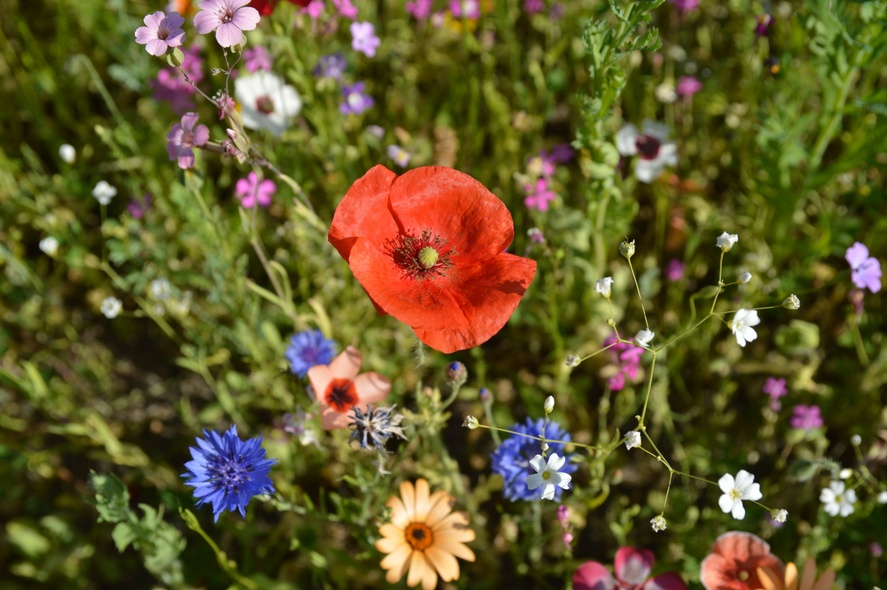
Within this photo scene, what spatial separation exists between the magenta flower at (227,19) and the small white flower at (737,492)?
156 centimetres

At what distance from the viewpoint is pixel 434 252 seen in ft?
6.24

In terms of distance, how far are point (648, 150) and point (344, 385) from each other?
1.59m

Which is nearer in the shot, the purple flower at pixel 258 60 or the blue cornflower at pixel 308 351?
the blue cornflower at pixel 308 351

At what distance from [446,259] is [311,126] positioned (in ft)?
5.74

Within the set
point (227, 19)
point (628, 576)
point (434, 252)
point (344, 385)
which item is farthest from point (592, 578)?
point (227, 19)

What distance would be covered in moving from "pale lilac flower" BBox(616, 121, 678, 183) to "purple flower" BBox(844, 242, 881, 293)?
80cm

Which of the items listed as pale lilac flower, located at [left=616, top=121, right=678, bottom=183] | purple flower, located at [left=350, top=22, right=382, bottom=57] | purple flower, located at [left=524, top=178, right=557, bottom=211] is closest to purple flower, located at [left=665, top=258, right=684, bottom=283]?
pale lilac flower, located at [left=616, top=121, right=678, bottom=183]

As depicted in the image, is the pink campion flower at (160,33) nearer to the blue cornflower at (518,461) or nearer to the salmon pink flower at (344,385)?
the salmon pink flower at (344,385)

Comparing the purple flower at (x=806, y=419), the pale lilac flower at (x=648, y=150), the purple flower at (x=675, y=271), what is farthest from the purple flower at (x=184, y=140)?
the purple flower at (x=806, y=419)

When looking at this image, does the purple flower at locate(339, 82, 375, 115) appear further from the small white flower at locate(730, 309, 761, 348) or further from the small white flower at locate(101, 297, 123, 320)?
the small white flower at locate(730, 309, 761, 348)

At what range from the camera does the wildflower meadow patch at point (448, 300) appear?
A: 1.98m

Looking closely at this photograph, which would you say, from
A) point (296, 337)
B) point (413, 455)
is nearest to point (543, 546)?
point (413, 455)

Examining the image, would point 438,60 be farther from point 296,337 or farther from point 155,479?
point 155,479

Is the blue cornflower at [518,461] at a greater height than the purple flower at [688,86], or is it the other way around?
the purple flower at [688,86]
